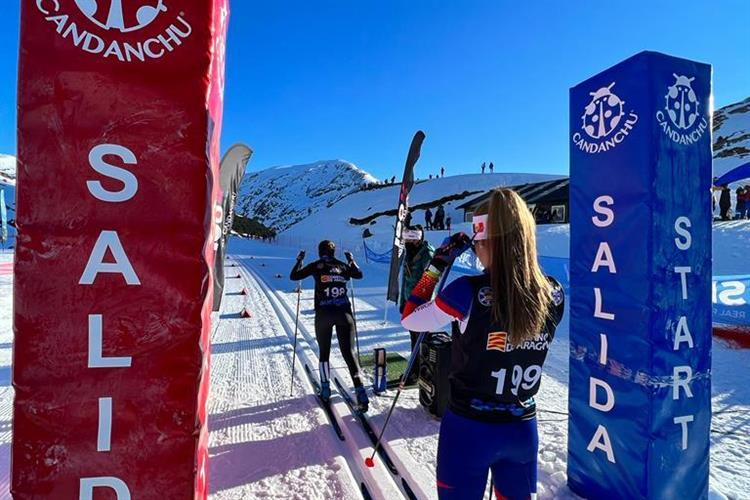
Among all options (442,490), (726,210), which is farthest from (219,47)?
(726,210)

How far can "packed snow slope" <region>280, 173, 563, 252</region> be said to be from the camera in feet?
137

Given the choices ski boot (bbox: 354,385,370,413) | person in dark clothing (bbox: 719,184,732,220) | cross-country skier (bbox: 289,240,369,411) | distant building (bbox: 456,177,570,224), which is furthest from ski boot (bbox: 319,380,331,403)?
distant building (bbox: 456,177,570,224)

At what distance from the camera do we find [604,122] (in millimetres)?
2994

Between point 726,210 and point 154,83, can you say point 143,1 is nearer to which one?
point 154,83

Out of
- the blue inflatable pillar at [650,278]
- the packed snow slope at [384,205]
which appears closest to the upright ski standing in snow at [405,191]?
the blue inflatable pillar at [650,278]

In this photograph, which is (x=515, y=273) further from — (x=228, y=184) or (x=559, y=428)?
(x=559, y=428)

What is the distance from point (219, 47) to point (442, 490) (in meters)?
2.09

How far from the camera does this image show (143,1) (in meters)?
1.42

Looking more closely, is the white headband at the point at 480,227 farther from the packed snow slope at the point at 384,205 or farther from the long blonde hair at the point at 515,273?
the packed snow slope at the point at 384,205

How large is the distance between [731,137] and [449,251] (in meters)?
66.2

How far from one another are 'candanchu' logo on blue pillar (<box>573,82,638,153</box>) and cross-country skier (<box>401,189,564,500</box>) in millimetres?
1476

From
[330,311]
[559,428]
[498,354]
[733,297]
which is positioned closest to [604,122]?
[498,354]

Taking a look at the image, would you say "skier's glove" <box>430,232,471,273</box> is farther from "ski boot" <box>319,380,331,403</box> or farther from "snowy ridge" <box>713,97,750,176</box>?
"snowy ridge" <box>713,97,750,176</box>

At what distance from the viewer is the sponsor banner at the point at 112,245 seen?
136 centimetres
